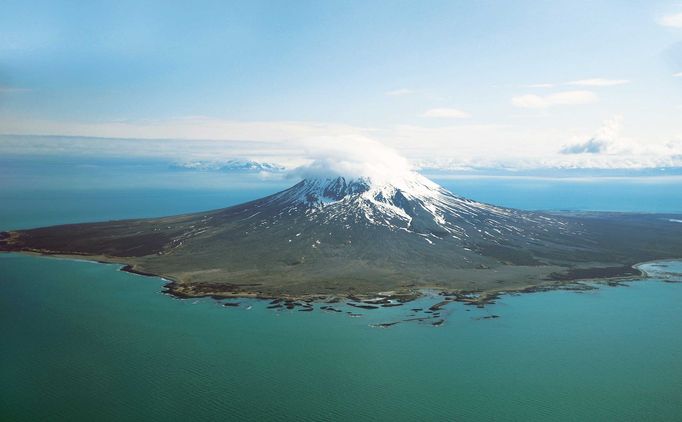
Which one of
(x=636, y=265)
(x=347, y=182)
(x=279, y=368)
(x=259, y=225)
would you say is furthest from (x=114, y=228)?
(x=636, y=265)

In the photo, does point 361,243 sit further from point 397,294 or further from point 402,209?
point 397,294

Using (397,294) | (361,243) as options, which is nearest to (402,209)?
(361,243)

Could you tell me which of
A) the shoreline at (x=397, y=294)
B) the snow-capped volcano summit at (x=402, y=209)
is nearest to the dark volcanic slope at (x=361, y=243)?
the snow-capped volcano summit at (x=402, y=209)

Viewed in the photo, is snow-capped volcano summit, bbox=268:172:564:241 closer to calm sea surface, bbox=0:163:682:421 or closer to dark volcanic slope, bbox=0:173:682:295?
dark volcanic slope, bbox=0:173:682:295

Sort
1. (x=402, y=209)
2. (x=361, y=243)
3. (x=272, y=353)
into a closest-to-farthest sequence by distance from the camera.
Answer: (x=272, y=353) < (x=361, y=243) < (x=402, y=209)

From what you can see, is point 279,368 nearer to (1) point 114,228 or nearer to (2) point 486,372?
(2) point 486,372

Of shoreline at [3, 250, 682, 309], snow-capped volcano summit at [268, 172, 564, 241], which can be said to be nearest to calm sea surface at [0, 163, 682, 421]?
shoreline at [3, 250, 682, 309]

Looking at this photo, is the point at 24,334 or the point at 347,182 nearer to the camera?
the point at 24,334

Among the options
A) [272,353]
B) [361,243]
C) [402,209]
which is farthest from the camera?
[402,209]
